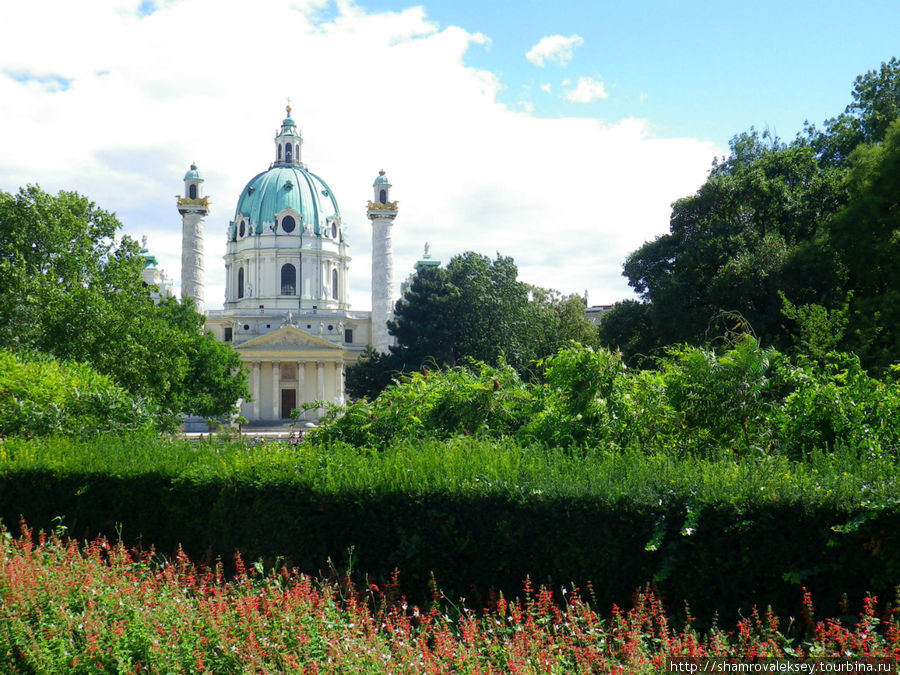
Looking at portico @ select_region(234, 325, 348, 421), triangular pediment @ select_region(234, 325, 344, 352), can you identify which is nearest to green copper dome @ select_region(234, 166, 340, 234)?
triangular pediment @ select_region(234, 325, 344, 352)

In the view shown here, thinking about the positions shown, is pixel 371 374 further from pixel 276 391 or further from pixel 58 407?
pixel 58 407

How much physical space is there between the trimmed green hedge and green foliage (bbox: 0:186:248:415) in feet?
52.5

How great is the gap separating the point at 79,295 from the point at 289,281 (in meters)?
56.2

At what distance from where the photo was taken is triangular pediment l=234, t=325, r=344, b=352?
70688 millimetres

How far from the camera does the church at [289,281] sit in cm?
7181

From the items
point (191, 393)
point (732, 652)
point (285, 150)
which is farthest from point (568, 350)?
point (285, 150)

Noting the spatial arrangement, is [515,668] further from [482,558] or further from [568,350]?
[568,350]

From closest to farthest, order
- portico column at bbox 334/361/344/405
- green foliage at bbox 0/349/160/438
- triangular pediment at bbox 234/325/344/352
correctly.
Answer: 1. green foliage at bbox 0/349/160/438
2. triangular pediment at bbox 234/325/344/352
3. portico column at bbox 334/361/344/405

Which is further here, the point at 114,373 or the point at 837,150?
the point at 837,150

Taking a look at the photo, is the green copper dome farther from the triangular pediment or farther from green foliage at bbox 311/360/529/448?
green foliage at bbox 311/360/529/448

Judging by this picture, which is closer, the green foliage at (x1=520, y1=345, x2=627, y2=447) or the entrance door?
the green foliage at (x1=520, y1=345, x2=627, y2=447)

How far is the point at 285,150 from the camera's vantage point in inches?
3465

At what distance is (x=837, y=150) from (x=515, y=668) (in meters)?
32.5

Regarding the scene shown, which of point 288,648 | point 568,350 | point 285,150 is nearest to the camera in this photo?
point 288,648
